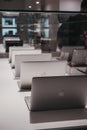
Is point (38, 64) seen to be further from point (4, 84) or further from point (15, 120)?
point (15, 120)

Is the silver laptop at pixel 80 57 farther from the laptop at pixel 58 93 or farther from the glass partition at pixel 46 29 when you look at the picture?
the laptop at pixel 58 93

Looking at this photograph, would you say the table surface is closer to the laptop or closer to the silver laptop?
the laptop

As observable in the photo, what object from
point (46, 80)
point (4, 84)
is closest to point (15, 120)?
point (46, 80)

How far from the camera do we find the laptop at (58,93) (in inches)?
56.9

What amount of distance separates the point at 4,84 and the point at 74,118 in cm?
99

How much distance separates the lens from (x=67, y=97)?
152 cm

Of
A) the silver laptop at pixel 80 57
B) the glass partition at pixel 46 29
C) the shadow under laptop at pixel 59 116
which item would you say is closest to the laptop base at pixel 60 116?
the shadow under laptop at pixel 59 116

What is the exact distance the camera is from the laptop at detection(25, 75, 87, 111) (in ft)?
4.74

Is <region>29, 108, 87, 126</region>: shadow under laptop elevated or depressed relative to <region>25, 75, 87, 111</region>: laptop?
depressed

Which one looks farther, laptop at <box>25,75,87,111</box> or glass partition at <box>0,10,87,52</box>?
glass partition at <box>0,10,87,52</box>

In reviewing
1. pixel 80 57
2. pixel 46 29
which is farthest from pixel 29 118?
pixel 46 29

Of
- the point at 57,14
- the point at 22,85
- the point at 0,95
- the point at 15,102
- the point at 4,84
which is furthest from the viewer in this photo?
the point at 57,14

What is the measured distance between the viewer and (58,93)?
1492 mm

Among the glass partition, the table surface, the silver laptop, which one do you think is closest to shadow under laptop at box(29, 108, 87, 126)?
the table surface
